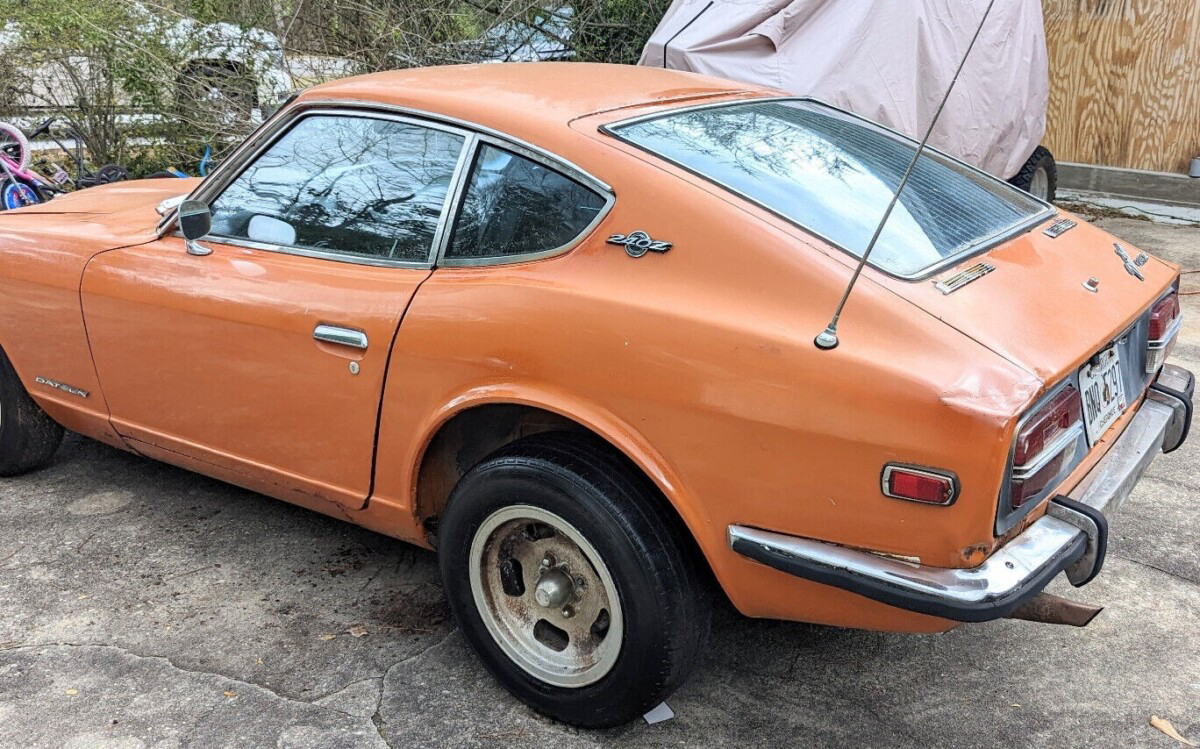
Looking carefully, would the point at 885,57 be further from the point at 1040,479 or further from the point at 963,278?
the point at 1040,479

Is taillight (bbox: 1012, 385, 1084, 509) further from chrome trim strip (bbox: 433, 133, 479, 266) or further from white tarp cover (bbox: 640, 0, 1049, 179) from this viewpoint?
white tarp cover (bbox: 640, 0, 1049, 179)

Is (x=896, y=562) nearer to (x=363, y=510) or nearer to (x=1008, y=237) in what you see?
(x=1008, y=237)

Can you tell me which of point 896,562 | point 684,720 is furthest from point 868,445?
point 684,720

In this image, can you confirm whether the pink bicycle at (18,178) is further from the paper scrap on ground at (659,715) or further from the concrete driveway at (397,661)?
the paper scrap on ground at (659,715)

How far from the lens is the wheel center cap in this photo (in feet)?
8.61

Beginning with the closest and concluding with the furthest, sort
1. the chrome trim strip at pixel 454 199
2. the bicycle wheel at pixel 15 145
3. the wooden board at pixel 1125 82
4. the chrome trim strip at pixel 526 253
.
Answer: the chrome trim strip at pixel 526 253
the chrome trim strip at pixel 454 199
the bicycle wheel at pixel 15 145
the wooden board at pixel 1125 82

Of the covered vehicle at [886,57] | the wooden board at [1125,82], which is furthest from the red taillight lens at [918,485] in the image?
the wooden board at [1125,82]

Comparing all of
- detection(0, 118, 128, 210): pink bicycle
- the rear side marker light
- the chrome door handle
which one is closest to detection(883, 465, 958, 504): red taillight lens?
the rear side marker light

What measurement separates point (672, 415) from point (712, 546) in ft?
1.04

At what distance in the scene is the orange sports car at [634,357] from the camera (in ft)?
7.06

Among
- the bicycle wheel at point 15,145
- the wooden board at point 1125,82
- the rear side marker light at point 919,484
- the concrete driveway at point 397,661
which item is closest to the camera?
the rear side marker light at point 919,484

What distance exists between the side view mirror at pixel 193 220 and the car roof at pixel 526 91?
0.47 metres

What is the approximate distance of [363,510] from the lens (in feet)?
9.93

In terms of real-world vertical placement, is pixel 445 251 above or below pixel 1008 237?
below
